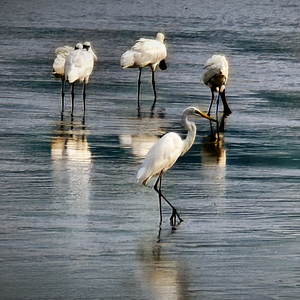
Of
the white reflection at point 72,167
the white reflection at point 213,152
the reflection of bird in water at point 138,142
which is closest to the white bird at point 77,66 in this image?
the white reflection at point 72,167

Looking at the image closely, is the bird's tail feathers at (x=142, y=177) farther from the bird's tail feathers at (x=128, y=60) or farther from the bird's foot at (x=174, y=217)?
the bird's tail feathers at (x=128, y=60)

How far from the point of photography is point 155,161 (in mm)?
10055

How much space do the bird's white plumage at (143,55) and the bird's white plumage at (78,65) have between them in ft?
3.58

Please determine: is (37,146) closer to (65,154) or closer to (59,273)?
(65,154)

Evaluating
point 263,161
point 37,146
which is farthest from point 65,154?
point 263,161

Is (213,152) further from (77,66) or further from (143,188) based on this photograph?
(77,66)

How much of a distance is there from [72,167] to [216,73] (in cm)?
493

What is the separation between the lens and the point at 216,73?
16.5 metres

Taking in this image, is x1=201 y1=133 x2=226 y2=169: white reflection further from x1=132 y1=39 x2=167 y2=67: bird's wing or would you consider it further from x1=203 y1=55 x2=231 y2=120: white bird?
x1=132 y1=39 x2=167 y2=67: bird's wing

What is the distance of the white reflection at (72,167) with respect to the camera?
10.7m

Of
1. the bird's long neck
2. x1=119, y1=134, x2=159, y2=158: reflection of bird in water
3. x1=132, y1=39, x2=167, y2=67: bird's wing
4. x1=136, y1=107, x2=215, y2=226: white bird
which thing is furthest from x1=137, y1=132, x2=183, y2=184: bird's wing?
x1=132, y1=39, x2=167, y2=67: bird's wing

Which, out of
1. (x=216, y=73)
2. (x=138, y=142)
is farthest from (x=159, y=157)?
(x=216, y=73)

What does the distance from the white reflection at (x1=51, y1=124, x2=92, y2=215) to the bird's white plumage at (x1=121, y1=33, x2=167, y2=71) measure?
10.0ft

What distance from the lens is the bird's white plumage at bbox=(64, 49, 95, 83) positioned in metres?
16.1
